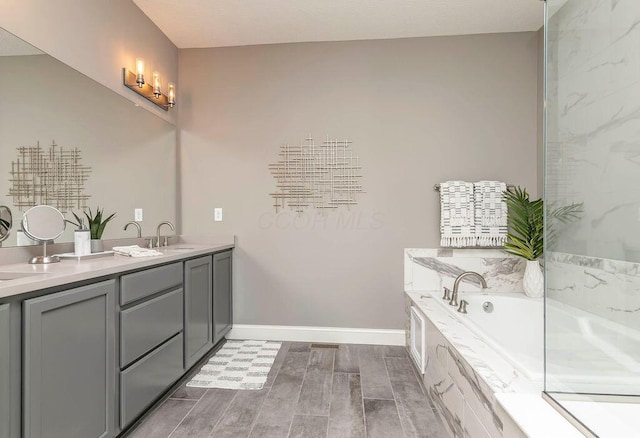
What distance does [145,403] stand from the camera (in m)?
1.74

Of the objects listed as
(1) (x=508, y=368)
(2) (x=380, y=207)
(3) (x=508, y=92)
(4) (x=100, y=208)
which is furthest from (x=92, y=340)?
(3) (x=508, y=92)

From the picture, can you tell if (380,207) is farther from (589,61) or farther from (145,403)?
(145,403)

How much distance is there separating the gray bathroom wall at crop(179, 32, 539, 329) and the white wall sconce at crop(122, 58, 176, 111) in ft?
0.78

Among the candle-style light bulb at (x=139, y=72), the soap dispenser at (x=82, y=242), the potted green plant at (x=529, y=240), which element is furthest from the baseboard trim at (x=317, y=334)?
the candle-style light bulb at (x=139, y=72)

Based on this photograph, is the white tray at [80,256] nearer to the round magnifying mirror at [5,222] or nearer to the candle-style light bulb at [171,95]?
the round magnifying mirror at [5,222]

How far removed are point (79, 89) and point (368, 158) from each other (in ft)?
6.86

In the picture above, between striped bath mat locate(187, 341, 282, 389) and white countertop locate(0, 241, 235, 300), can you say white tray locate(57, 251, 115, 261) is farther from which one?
striped bath mat locate(187, 341, 282, 389)

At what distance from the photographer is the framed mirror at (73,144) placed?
1.58 meters

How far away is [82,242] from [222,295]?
1205mm

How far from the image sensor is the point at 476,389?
1.37 m

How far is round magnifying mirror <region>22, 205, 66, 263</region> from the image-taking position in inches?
63.8

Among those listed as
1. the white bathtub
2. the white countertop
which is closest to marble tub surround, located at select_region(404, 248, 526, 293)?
the white bathtub

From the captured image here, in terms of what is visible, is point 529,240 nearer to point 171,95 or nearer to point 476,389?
point 476,389

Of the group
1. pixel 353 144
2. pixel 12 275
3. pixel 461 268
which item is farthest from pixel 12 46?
pixel 461 268
